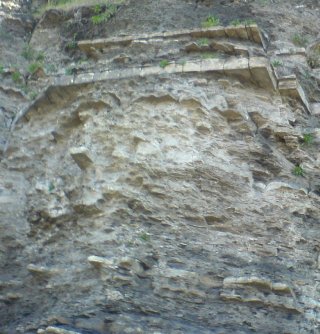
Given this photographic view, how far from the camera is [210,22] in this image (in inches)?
384

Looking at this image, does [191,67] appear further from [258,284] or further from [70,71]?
[258,284]

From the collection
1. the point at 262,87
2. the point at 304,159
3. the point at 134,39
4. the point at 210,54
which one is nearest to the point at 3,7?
the point at 134,39

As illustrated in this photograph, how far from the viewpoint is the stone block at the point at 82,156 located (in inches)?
322

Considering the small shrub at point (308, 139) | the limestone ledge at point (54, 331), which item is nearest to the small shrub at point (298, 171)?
the small shrub at point (308, 139)

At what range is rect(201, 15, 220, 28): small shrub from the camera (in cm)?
968

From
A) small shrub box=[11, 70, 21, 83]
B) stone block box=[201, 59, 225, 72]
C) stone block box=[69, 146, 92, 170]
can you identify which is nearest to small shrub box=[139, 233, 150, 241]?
stone block box=[69, 146, 92, 170]

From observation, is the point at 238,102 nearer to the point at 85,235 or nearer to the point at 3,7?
the point at 85,235

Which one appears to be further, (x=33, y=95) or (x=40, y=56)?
(x=40, y=56)

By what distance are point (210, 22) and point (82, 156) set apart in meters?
2.74

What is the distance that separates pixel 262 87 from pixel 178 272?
2.66 m

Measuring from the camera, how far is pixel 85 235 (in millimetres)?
7812

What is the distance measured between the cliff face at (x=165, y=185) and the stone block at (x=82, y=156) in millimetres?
17

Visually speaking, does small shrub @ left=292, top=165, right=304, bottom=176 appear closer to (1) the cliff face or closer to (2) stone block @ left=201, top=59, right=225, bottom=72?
(1) the cliff face

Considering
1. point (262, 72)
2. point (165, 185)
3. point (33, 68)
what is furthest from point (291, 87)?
point (33, 68)
